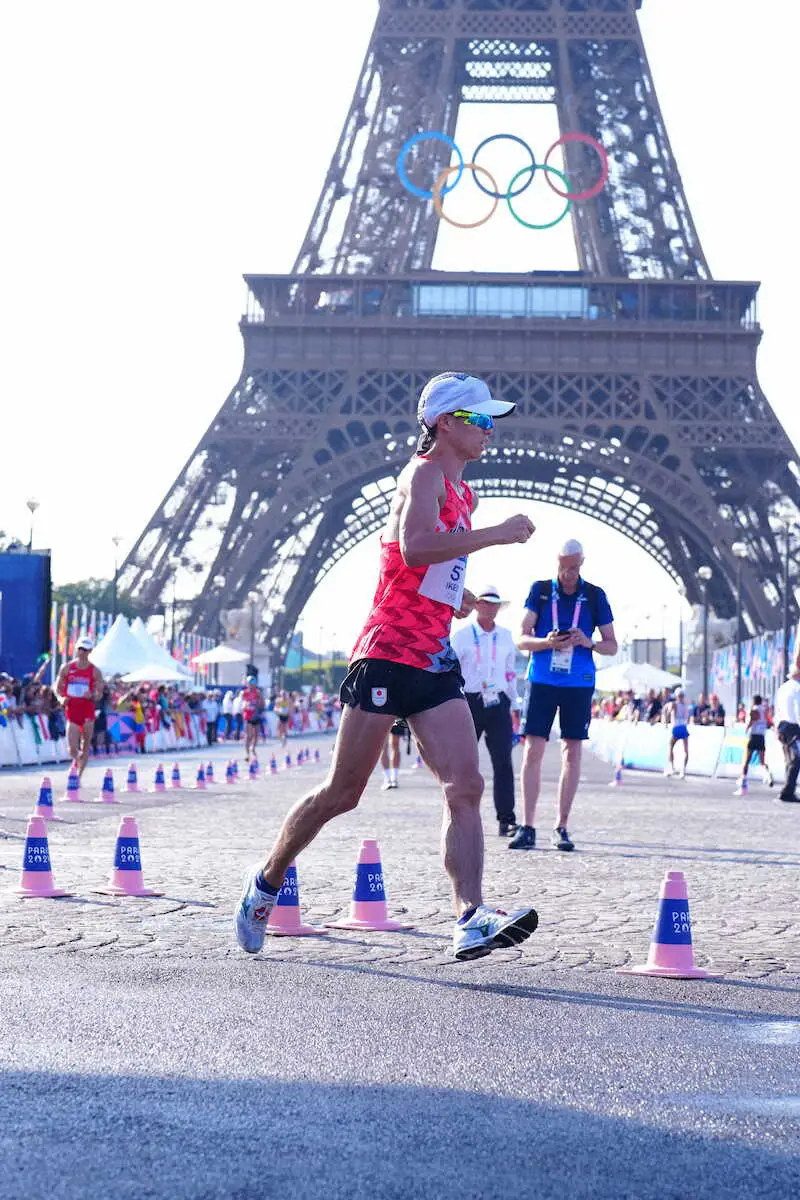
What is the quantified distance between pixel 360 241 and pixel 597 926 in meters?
56.1

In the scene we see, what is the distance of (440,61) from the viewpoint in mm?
63406

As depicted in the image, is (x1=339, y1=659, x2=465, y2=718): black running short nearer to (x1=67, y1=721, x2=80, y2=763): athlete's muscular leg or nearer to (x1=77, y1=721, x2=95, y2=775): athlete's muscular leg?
(x1=77, y1=721, x2=95, y2=775): athlete's muscular leg

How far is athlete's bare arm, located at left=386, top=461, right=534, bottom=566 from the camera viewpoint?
6.09 meters

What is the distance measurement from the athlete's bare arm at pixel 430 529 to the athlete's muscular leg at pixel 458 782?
506mm

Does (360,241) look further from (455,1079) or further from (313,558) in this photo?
(455,1079)

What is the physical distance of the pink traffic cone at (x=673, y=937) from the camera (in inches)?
251

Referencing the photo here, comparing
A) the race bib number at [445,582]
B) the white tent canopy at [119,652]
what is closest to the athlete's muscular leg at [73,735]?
the race bib number at [445,582]

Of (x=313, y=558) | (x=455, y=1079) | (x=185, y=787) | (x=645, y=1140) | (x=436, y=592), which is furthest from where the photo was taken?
(x=313, y=558)

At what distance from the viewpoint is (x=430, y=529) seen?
6.25 meters

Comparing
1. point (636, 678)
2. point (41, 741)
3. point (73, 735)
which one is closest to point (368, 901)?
point (73, 735)

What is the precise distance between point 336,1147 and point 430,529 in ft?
9.23

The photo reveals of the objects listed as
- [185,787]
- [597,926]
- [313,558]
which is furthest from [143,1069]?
[313,558]

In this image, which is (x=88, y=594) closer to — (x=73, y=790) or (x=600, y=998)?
(x=73, y=790)

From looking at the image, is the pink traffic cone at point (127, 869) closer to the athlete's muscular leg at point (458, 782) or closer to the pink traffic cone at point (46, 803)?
the athlete's muscular leg at point (458, 782)
